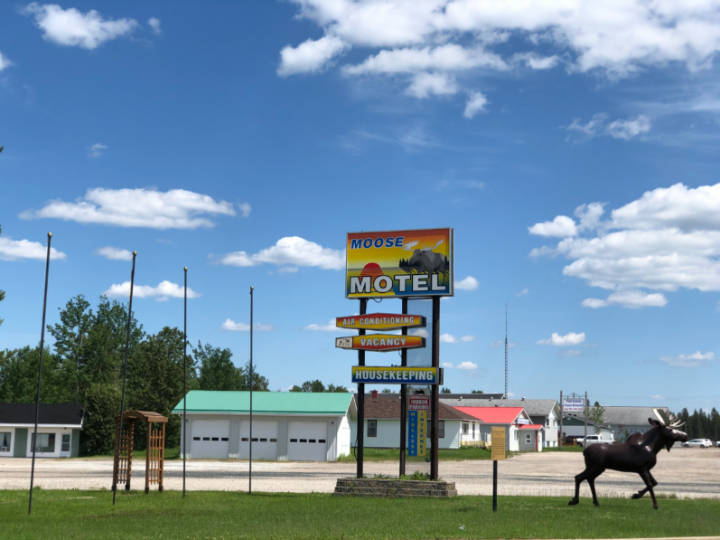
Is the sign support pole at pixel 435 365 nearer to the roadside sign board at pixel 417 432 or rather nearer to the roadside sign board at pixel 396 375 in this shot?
the roadside sign board at pixel 396 375

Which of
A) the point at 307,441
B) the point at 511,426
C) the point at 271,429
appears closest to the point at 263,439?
the point at 271,429

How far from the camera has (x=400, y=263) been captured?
28203mm

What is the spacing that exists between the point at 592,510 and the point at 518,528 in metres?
4.40

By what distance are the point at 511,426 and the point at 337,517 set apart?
6445 centimetres

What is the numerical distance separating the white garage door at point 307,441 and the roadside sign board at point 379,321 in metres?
26.0

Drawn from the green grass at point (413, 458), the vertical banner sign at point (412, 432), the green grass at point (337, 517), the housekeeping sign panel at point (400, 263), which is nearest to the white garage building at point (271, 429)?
the green grass at point (413, 458)

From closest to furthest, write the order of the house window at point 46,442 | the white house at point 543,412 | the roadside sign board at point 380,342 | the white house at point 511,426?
the roadside sign board at point 380,342, the house window at point 46,442, the white house at point 511,426, the white house at point 543,412

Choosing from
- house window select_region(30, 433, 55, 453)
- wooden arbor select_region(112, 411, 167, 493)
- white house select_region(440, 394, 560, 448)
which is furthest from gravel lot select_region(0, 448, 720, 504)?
white house select_region(440, 394, 560, 448)

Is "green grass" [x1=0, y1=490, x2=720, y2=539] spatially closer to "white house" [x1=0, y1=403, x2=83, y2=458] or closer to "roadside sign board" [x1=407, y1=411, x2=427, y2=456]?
"roadside sign board" [x1=407, y1=411, x2=427, y2=456]

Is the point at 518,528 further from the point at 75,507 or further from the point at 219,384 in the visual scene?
the point at 219,384

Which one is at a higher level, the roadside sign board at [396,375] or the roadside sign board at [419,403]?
the roadside sign board at [396,375]

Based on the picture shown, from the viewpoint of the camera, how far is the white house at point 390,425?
67500 mm

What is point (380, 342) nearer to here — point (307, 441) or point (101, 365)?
point (307, 441)

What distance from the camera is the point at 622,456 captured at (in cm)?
2139
